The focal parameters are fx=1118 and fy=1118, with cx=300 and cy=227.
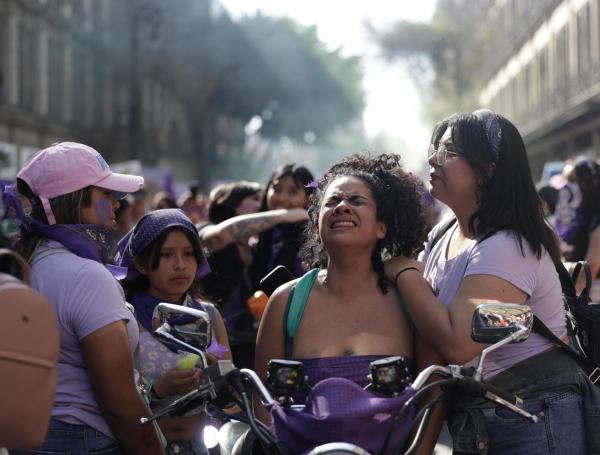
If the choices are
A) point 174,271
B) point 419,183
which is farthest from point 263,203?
point 419,183

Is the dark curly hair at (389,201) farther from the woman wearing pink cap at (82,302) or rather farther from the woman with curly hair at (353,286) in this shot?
the woman wearing pink cap at (82,302)

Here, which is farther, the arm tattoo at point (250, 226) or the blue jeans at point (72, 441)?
the arm tattoo at point (250, 226)

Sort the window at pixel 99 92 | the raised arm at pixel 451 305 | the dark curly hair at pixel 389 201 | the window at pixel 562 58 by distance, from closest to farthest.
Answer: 1. the raised arm at pixel 451 305
2. the dark curly hair at pixel 389 201
3. the window at pixel 562 58
4. the window at pixel 99 92

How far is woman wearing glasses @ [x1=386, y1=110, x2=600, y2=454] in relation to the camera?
3.57 metres

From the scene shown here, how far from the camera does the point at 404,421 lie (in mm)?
2943

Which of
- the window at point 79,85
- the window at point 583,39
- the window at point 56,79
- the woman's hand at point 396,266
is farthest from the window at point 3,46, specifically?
the woman's hand at point 396,266

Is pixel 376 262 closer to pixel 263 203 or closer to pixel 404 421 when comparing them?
pixel 404 421

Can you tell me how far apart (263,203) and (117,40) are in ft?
145

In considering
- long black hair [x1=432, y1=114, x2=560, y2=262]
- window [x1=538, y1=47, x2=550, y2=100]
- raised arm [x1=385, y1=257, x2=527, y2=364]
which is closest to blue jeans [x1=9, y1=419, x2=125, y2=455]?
raised arm [x1=385, y1=257, x2=527, y2=364]

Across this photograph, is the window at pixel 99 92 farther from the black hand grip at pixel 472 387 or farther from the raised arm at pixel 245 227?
the black hand grip at pixel 472 387

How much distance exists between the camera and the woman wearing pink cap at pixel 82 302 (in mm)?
3350

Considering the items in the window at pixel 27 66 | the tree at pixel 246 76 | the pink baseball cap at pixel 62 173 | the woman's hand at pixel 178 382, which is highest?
the tree at pixel 246 76

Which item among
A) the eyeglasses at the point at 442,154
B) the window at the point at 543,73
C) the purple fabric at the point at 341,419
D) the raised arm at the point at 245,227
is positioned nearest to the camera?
the purple fabric at the point at 341,419

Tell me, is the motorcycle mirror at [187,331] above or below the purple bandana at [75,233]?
below
